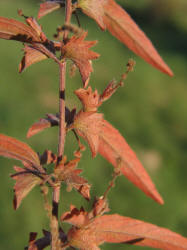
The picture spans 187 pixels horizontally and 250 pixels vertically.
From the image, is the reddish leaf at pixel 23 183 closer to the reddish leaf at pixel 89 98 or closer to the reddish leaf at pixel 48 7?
the reddish leaf at pixel 89 98

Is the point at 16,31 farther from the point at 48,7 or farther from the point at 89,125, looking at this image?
the point at 89,125

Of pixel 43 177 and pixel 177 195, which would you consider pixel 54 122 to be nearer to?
pixel 43 177

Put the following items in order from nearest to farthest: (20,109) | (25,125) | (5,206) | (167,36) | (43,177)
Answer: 1. (43,177)
2. (5,206)
3. (25,125)
4. (20,109)
5. (167,36)

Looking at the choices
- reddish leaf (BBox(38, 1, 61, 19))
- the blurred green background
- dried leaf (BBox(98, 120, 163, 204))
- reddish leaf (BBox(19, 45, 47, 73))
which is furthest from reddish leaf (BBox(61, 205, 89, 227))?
the blurred green background

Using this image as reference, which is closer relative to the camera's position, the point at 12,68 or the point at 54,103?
the point at 54,103

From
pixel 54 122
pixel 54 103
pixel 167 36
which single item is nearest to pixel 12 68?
pixel 54 103

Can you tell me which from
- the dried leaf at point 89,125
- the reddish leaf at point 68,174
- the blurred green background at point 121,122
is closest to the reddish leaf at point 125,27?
the dried leaf at point 89,125

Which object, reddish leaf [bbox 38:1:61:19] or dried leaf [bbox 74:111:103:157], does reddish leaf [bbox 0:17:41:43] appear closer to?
reddish leaf [bbox 38:1:61:19]
